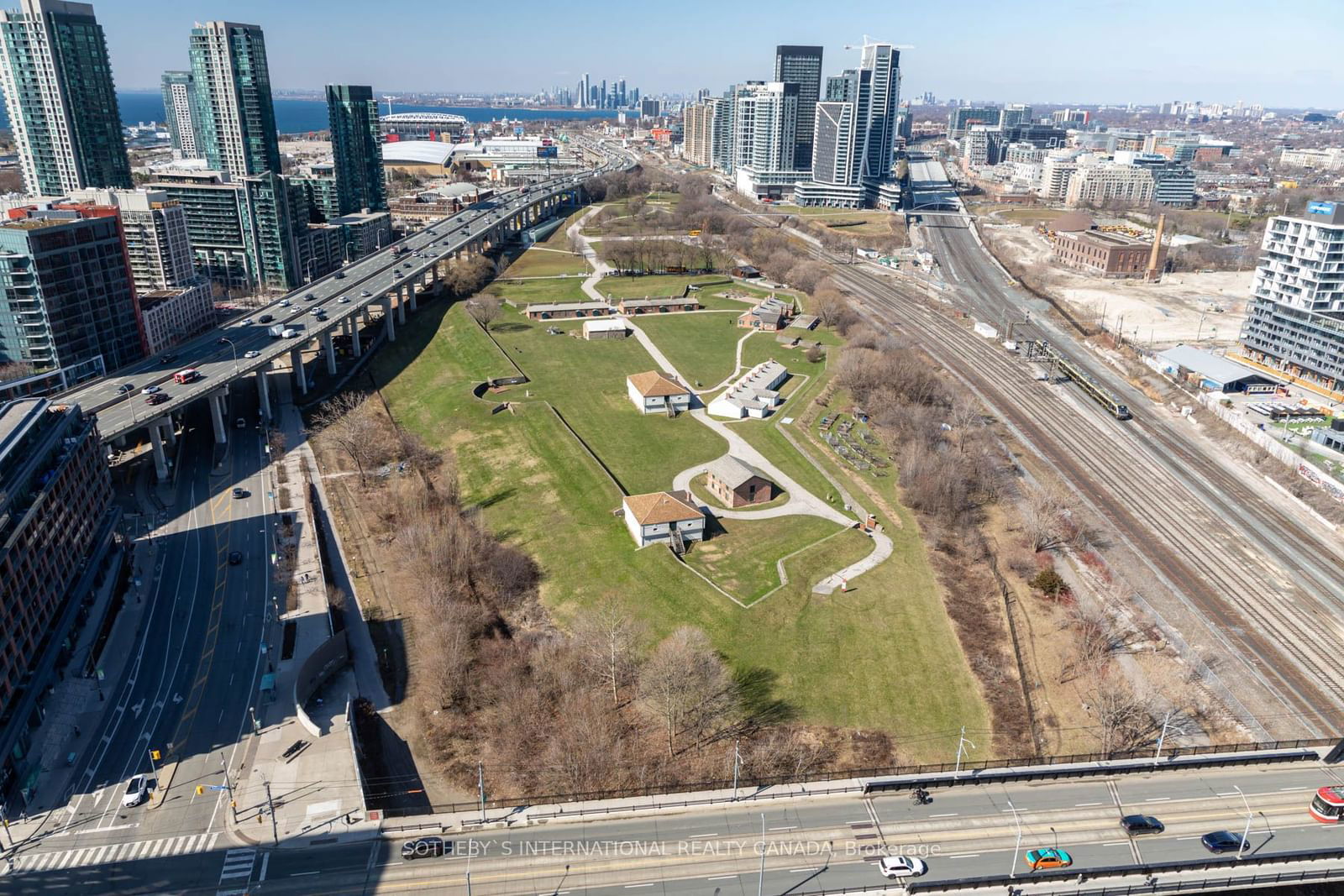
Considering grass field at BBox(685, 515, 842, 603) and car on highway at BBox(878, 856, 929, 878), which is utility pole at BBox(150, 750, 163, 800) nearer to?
grass field at BBox(685, 515, 842, 603)

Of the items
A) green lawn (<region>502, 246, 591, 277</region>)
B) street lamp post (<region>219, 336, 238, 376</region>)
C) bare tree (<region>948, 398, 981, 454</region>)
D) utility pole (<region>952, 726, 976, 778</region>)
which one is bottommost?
utility pole (<region>952, 726, 976, 778</region>)

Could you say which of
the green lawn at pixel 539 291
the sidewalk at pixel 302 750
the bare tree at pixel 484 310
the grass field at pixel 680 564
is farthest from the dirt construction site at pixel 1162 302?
the sidewalk at pixel 302 750

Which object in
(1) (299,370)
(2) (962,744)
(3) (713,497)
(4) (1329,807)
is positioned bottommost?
(2) (962,744)

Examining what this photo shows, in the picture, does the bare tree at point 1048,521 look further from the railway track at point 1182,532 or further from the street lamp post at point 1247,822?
the street lamp post at point 1247,822

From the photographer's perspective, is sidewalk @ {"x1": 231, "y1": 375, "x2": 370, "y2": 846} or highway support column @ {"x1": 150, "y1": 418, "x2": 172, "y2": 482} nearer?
sidewalk @ {"x1": 231, "y1": 375, "x2": 370, "y2": 846}

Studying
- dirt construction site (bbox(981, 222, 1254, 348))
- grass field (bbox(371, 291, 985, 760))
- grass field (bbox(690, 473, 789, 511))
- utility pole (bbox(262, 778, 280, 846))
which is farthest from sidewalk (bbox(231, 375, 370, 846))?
dirt construction site (bbox(981, 222, 1254, 348))

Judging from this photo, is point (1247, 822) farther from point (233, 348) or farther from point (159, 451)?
point (233, 348)

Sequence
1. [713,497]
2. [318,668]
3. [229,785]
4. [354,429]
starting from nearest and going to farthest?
[229,785] < [318,668] < [713,497] < [354,429]

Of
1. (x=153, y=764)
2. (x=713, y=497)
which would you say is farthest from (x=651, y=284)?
(x=153, y=764)

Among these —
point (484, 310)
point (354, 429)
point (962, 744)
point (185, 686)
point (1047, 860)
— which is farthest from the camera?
point (484, 310)
